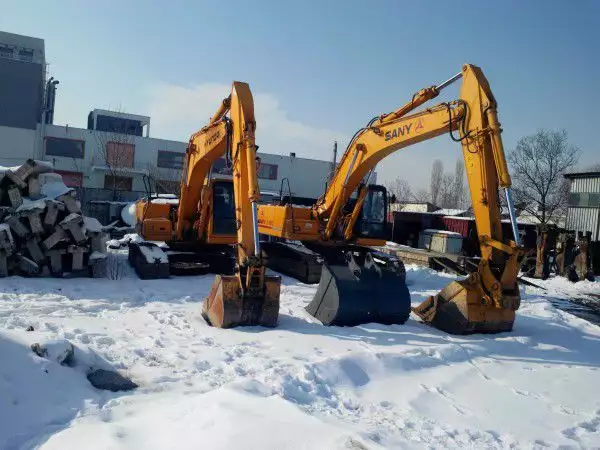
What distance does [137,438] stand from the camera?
3.65m

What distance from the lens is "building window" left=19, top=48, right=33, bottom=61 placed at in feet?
134

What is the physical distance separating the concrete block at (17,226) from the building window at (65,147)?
1178 inches

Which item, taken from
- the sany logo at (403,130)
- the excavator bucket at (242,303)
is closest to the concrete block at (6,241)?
the excavator bucket at (242,303)

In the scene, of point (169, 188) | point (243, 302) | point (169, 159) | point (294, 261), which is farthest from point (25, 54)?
point (243, 302)

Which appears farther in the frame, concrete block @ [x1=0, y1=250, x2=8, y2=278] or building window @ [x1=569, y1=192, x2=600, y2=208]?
building window @ [x1=569, y1=192, x2=600, y2=208]

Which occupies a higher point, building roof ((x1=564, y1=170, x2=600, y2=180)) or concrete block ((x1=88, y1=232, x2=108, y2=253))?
building roof ((x1=564, y1=170, x2=600, y2=180))

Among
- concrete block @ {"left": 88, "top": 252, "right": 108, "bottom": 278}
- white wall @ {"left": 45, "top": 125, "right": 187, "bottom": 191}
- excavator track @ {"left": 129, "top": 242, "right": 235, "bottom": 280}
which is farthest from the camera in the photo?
white wall @ {"left": 45, "top": 125, "right": 187, "bottom": 191}

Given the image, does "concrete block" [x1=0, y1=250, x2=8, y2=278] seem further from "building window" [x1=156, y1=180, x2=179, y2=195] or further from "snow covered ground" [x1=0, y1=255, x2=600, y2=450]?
"building window" [x1=156, y1=180, x2=179, y2=195]

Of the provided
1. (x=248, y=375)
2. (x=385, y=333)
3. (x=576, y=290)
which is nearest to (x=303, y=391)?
(x=248, y=375)

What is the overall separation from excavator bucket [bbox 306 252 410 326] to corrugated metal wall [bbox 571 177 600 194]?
20230mm

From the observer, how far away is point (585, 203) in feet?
81.8

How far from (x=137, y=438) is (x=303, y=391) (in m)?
1.87

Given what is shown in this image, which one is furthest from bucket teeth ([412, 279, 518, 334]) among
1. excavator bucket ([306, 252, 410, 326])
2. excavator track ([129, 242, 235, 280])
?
excavator track ([129, 242, 235, 280])

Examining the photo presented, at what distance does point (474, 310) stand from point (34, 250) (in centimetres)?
852
